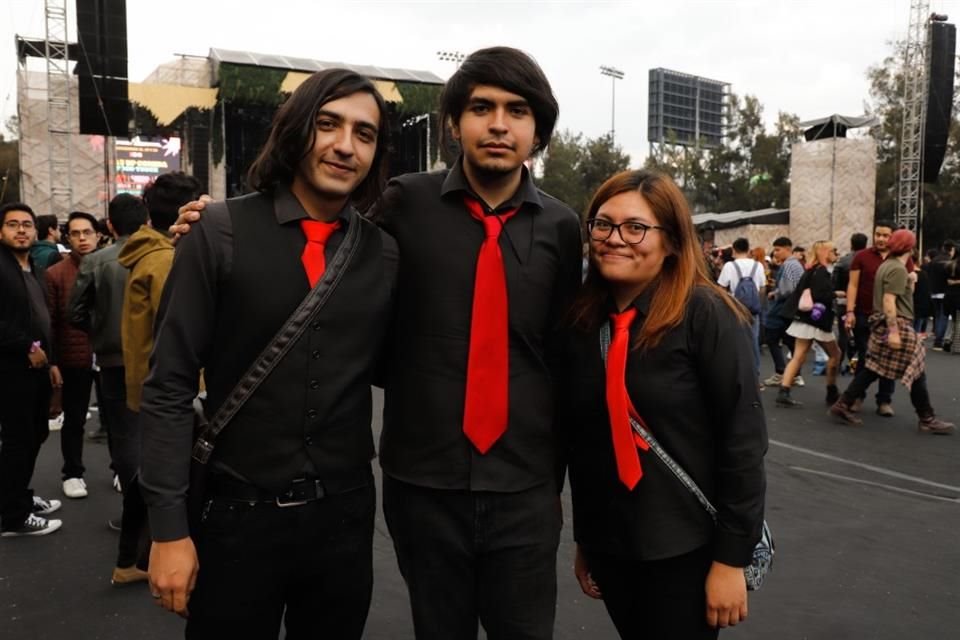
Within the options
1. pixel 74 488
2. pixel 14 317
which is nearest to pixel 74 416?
pixel 74 488

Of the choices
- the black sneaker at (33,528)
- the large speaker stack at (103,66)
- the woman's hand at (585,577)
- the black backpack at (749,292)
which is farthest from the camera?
the large speaker stack at (103,66)

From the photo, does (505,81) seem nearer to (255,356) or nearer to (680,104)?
(255,356)

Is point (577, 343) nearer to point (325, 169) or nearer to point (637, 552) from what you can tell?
point (637, 552)

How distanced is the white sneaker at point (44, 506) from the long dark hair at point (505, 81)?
13.1 ft

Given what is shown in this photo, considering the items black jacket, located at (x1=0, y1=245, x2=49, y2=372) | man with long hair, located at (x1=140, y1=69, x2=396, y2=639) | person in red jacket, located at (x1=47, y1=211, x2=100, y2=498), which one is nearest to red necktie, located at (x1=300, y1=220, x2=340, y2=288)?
man with long hair, located at (x1=140, y1=69, x2=396, y2=639)

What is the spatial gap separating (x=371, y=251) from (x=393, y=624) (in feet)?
6.36

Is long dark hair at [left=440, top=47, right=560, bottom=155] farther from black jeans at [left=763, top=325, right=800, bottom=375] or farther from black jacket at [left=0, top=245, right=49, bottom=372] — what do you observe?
black jeans at [left=763, top=325, right=800, bottom=375]

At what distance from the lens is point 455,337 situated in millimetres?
1888

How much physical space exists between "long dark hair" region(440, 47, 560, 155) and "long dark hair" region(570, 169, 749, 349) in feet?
0.85

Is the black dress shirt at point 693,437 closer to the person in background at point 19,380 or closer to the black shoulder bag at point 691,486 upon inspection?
the black shoulder bag at point 691,486

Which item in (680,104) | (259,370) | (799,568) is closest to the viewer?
(259,370)

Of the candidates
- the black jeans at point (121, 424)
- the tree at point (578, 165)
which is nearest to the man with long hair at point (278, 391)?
the black jeans at point (121, 424)

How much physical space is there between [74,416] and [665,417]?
4.61 m

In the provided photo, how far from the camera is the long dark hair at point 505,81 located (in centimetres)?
194
